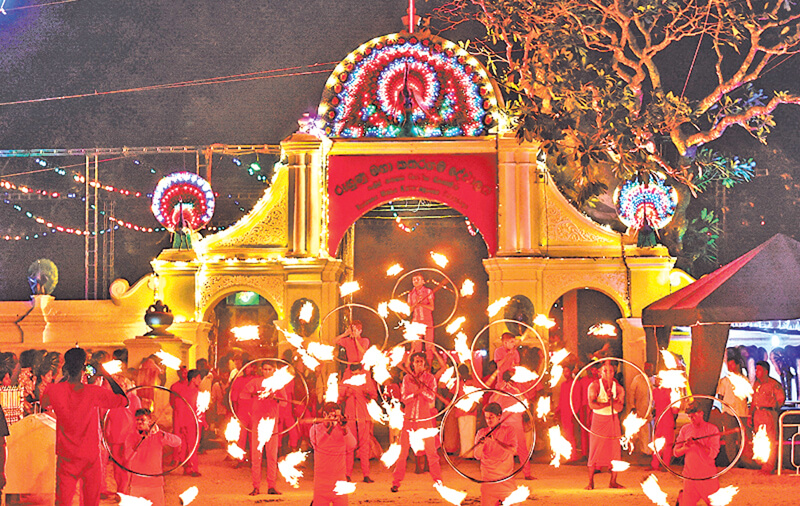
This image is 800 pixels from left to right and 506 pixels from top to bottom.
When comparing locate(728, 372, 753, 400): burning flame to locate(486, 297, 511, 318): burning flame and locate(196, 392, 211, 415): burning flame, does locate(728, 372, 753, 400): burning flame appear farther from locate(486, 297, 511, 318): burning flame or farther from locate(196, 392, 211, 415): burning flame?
locate(196, 392, 211, 415): burning flame

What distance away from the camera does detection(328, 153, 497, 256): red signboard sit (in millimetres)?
16500

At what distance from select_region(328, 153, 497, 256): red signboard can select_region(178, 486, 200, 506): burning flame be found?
640cm

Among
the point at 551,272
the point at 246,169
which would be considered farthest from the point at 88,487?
the point at 246,169

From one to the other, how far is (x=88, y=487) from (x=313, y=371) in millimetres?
6747

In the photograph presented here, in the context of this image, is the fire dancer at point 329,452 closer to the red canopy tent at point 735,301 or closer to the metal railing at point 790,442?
the red canopy tent at point 735,301

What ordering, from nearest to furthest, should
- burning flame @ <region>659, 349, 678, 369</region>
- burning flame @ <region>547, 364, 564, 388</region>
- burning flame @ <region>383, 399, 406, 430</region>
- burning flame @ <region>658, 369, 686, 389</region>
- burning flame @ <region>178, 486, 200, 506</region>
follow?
burning flame @ <region>178, 486, 200, 506</region> < burning flame @ <region>383, 399, 406, 430</region> < burning flame @ <region>658, 369, 686, 389</region> < burning flame @ <region>659, 349, 678, 369</region> < burning flame @ <region>547, 364, 564, 388</region>

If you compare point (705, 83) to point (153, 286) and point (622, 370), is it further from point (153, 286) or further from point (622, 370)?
point (153, 286)

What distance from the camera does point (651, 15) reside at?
1670cm

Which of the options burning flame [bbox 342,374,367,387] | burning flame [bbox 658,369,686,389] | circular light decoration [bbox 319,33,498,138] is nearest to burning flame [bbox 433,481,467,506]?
burning flame [bbox 342,374,367,387]

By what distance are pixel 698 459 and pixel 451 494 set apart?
281 cm

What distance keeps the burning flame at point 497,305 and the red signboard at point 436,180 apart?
962mm

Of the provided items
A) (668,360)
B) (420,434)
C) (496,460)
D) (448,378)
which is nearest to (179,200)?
(448,378)

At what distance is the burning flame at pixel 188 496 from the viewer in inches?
435

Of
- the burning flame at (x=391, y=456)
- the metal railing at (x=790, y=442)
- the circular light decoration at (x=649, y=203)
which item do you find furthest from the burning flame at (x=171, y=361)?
the metal railing at (x=790, y=442)
